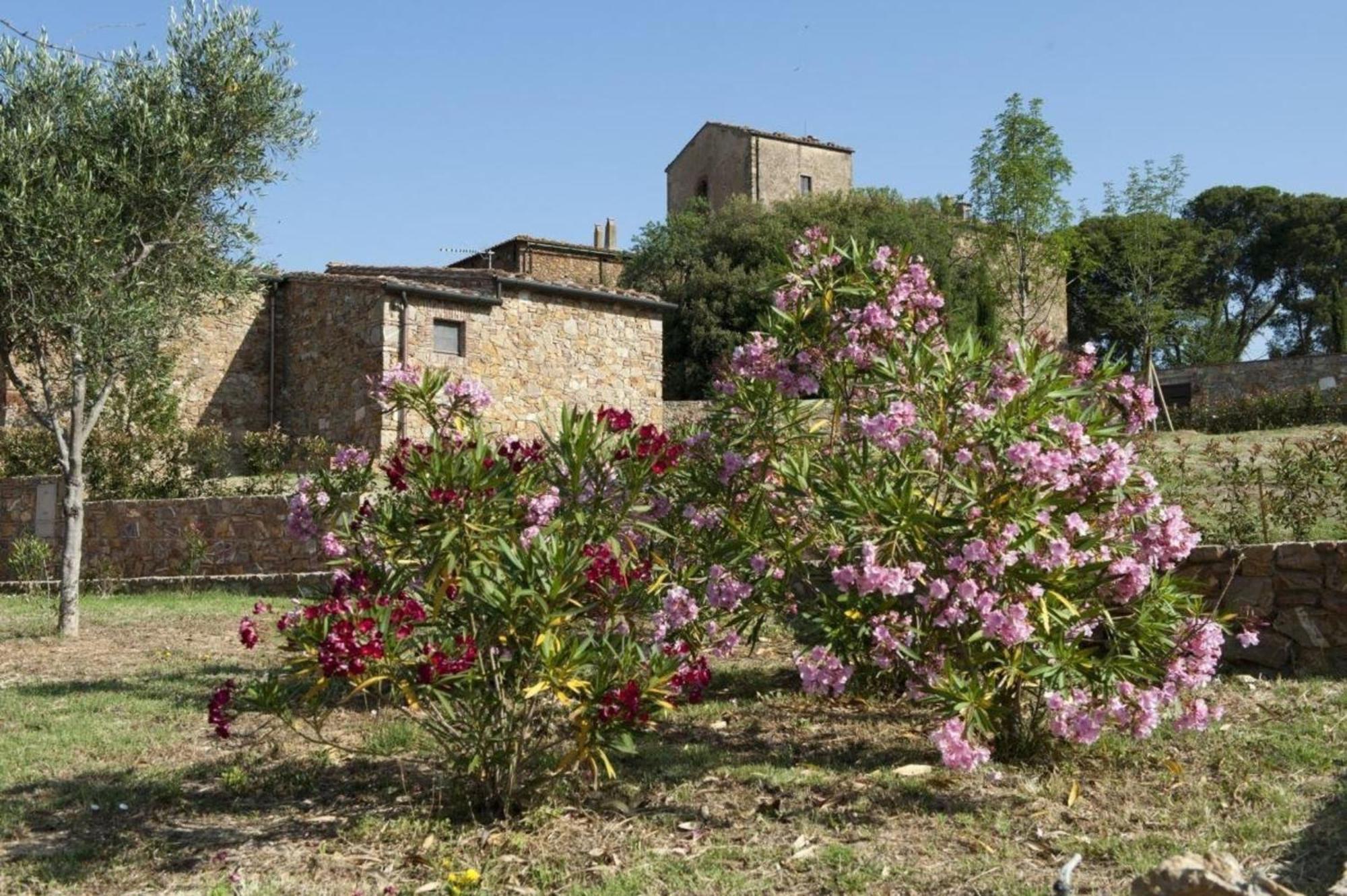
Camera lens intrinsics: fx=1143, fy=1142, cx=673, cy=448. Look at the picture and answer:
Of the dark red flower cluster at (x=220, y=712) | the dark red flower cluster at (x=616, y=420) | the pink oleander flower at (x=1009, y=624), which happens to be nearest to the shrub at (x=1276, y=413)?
the pink oleander flower at (x=1009, y=624)

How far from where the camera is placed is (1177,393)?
31.0 metres

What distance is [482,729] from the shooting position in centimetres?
463

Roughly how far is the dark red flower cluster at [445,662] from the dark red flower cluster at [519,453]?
0.74 m

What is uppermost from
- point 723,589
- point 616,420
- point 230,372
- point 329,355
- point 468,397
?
point 329,355

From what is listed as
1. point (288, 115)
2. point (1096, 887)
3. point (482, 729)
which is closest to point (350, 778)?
point (482, 729)

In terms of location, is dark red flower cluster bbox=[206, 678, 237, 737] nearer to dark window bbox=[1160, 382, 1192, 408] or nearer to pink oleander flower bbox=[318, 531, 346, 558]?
pink oleander flower bbox=[318, 531, 346, 558]

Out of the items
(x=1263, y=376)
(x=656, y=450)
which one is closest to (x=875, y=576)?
(x=656, y=450)

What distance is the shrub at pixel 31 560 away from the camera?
1424 centimetres

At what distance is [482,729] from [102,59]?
3813mm

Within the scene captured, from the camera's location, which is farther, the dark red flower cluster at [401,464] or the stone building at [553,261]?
the stone building at [553,261]

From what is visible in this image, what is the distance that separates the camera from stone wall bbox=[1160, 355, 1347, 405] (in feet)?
89.1

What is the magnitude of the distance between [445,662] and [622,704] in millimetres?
701

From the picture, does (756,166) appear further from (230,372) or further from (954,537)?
(954,537)

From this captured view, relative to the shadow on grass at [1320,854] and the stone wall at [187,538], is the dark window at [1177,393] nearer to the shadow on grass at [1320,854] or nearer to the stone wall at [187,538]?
the stone wall at [187,538]
